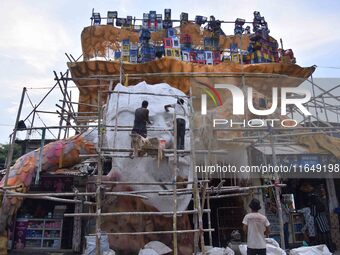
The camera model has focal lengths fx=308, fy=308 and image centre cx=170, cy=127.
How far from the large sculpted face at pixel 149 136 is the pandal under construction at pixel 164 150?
0.08 feet

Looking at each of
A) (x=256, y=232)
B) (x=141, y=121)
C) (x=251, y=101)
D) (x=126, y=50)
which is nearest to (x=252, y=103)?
(x=251, y=101)

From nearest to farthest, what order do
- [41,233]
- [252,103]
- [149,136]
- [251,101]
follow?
1. [149,136]
2. [251,101]
3. [252,103]
4. [41,233]

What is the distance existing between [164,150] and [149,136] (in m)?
1.53

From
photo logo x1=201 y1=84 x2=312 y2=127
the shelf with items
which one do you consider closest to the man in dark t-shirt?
photo logo x1=201 y1=84 x2=312 y2=127

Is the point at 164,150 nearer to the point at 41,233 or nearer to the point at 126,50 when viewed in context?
the point at 41,233

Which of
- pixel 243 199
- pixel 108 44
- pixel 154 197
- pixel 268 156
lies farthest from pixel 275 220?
pixel 108 44

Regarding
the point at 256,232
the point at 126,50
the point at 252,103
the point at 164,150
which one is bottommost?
the point at 256,232

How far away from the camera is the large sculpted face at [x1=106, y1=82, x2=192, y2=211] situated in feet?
22.6

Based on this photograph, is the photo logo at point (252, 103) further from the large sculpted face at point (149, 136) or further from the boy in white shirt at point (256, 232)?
the boy in white shirt at point (256, 232)

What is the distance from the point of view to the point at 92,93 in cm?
1259

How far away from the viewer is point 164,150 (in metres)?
5.65

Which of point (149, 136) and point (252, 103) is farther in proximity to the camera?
point (252, 103)

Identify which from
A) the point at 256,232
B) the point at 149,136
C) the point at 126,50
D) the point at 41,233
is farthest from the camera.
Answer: the point at 126,50

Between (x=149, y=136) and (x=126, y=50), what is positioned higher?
(x=126, y=50)
